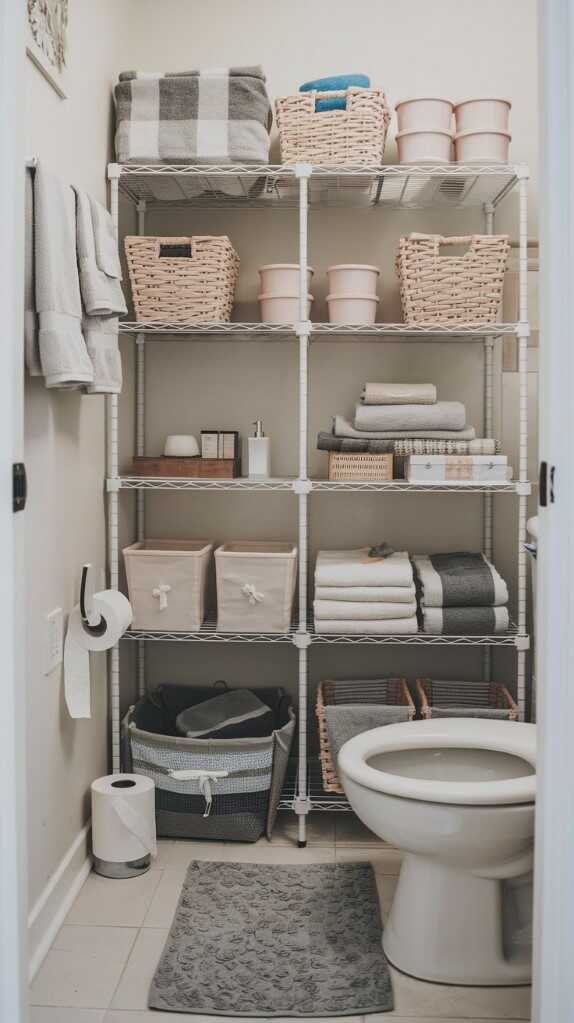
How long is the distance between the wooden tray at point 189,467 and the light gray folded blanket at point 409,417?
0.39m

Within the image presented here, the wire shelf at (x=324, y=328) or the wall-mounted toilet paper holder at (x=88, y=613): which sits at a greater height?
the wire shelf at (x=324, y=328)

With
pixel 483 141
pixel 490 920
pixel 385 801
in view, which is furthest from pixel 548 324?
pixel 483 141

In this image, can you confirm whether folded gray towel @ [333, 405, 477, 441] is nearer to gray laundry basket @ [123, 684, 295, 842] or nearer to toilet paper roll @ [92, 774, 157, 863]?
gray laundry basket @ [123, 684, 295, 842]

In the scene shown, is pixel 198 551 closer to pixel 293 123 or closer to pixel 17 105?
pixel 293 123

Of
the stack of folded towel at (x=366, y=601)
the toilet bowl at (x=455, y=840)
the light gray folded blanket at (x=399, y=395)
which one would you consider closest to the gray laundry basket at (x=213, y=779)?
the stack of folded towel at (x=366, y=601)

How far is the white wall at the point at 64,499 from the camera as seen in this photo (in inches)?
76.9

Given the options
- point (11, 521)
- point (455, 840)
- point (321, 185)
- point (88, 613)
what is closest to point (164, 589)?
point (88, 613)

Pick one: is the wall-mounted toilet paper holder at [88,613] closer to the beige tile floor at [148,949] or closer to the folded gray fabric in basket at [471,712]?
the beige tile floor at [148,949]

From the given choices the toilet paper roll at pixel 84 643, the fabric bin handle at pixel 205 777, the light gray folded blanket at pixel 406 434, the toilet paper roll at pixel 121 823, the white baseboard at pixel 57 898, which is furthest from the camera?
the light gray folded blanket at pixel 406 434

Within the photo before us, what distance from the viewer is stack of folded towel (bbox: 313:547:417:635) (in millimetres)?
2500

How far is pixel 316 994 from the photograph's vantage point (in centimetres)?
184

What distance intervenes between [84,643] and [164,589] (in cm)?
37

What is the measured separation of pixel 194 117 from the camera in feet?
8.16

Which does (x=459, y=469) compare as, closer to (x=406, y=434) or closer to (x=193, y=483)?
(x=406, y=434)
